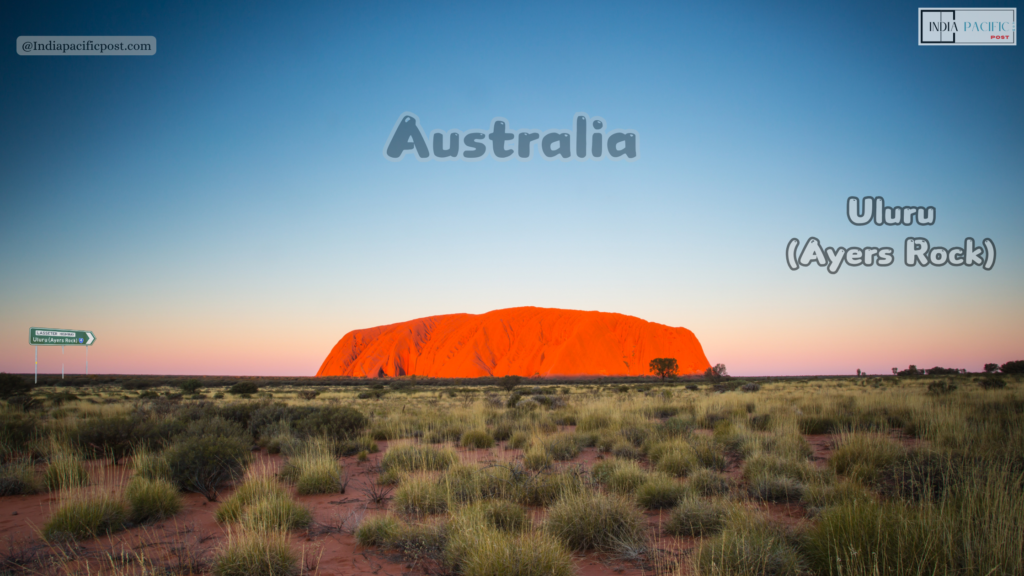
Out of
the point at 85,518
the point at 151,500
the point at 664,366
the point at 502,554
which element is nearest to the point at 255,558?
the point at 502,554

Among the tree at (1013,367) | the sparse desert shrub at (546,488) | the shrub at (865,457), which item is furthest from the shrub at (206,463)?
the tree at (1013,367)

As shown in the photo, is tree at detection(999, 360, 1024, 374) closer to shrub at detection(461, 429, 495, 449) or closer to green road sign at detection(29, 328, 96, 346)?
shrub at detection(461, 429, 495, 449)

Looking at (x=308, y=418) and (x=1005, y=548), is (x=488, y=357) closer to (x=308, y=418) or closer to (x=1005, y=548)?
(x=308, y=418)

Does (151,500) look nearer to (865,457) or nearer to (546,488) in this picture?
(546,488)

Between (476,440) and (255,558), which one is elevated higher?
(255,558)

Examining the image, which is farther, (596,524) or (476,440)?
(476,440)

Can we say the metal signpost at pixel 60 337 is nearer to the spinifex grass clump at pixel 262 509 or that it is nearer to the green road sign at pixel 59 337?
the green road sign at pixel 59 337

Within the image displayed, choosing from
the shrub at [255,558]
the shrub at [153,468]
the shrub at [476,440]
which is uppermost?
the shrub at [255,558]
